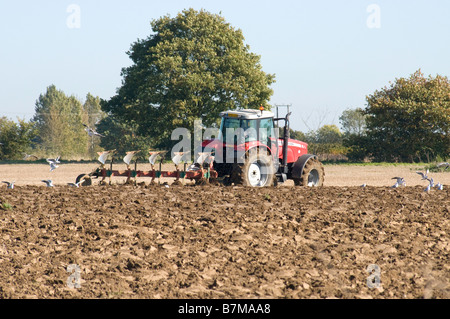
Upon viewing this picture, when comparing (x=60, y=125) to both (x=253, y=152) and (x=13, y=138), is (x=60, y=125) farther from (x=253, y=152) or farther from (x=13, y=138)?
(x=253, y=152)

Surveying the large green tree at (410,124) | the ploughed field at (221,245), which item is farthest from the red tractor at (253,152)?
the large green tree at (410,124)

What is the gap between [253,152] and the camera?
1609 centimetres

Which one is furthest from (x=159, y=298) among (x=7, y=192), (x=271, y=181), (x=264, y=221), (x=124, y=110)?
(x=124, y=110)

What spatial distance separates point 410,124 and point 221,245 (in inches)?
1389

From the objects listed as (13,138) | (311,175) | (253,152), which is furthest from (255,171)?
(13,138)

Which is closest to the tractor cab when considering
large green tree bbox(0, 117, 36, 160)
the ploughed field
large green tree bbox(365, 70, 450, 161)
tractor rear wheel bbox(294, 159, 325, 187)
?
tractor rear wheel bbox(294, 159, 325, 187)

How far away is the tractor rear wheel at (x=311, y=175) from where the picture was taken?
1752 centimetres

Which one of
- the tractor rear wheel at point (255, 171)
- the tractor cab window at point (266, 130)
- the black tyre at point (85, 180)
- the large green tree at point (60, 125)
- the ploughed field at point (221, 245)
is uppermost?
the large green tree at point (60, 125)

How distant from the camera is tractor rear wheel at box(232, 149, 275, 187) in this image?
16094 mm

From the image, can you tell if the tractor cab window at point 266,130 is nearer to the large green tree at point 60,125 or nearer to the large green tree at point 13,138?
the large green tree at point 13,138

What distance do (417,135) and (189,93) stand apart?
16.9 metres

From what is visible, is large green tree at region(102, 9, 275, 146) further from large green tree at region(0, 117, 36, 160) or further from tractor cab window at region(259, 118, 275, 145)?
tractor cab window at region(259, 118, 275, 145)

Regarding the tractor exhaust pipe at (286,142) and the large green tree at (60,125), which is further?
the large green tree at (60,125)

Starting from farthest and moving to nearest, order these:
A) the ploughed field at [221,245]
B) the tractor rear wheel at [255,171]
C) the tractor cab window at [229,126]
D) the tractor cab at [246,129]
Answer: the tractor cab window at [229,126] → the tractor cab at [246,129] → the tractor rear wheel at [255,171] → the ploughed field at [221,245]
